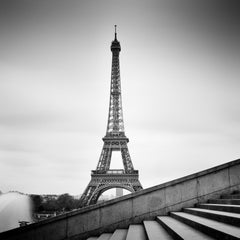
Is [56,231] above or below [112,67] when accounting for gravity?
below

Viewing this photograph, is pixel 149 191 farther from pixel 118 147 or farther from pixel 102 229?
pixel 118 147

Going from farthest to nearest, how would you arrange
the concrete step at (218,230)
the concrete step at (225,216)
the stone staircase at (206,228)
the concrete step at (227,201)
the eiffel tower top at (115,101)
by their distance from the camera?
the eiffel tower top at (115,101), the concrete step at (227,201), the concrete step at (225,216), the stone staircase at (206,228), the concrete step at (218,230)

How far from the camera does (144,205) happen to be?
8.86 metres

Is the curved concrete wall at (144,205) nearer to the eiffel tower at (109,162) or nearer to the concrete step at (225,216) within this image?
the concrete step at (225,216)

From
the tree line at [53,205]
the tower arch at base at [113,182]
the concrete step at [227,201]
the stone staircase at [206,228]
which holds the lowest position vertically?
the tree line at [53,205]

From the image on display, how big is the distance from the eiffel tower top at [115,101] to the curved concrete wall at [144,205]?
1658 inches

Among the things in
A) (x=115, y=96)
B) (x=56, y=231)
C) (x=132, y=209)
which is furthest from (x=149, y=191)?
(x=115, y=96)

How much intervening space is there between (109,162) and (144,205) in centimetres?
4047

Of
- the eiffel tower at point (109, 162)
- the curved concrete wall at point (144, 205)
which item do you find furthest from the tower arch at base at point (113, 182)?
the curved concrete wall at point (144, 205)

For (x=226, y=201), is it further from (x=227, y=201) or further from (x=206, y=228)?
(x=206, y=228)

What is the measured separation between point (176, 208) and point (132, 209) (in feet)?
4.53

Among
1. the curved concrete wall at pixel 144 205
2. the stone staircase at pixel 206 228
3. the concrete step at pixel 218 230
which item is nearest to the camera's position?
the concrete step at pixel 218 230

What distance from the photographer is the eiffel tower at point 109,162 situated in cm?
4581

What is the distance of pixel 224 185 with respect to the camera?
888 centimetres
